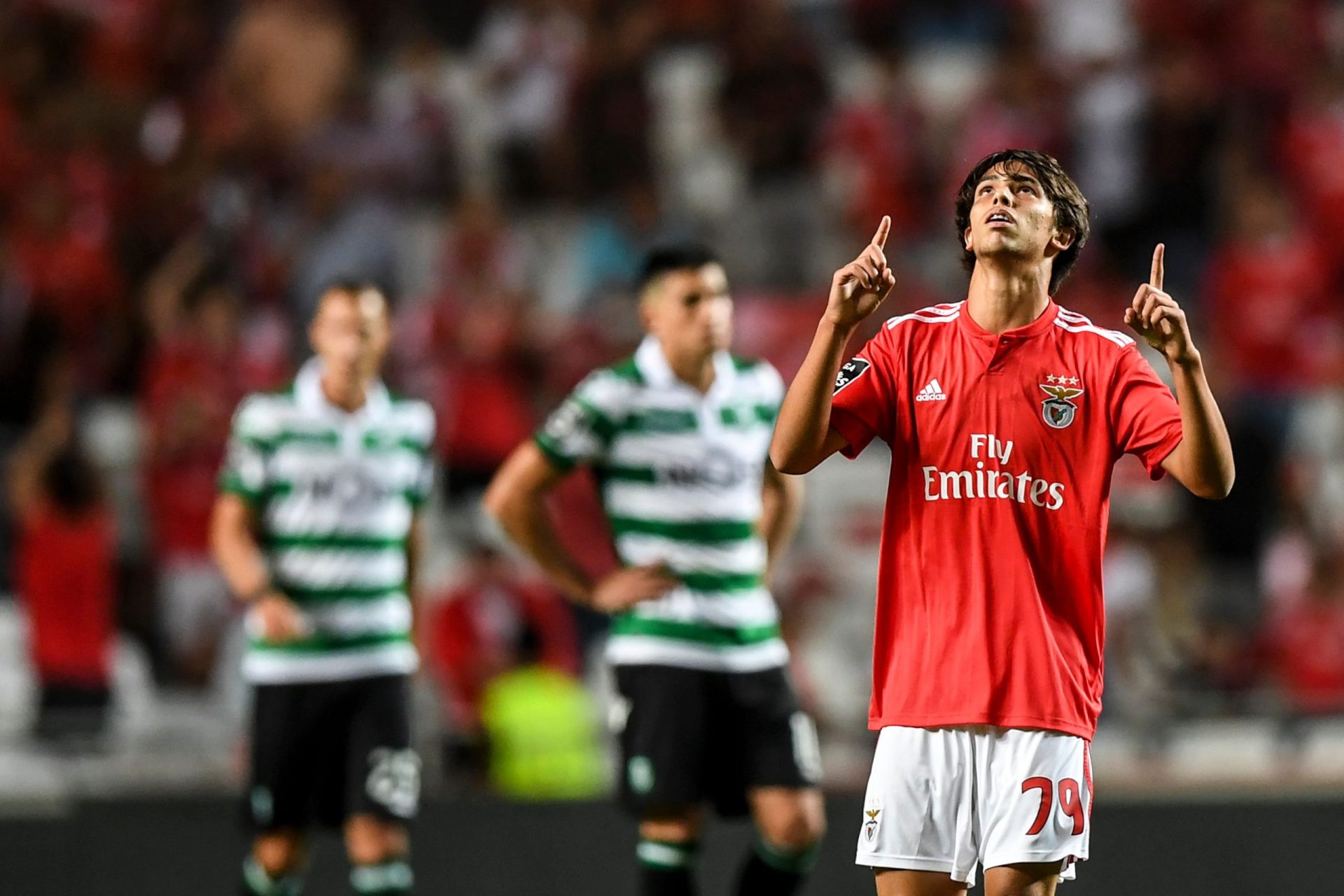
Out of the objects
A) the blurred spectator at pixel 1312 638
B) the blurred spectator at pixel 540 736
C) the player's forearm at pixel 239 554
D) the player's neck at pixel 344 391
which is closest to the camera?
the player's forearm at pixel 239 554

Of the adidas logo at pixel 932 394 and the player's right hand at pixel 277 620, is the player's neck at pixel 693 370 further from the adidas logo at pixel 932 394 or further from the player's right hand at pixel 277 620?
the adidas logo at pixel 932 394

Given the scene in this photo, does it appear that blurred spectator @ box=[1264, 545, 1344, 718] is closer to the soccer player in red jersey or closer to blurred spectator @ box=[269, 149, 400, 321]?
blurred spectator @ box=[269, 149, 400, 321]

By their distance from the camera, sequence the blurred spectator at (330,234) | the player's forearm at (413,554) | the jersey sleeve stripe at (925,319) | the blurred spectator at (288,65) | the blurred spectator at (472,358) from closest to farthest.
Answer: the jersey sleeve stripe at (925,319)
the player's forearm at (413,554)
the blurred spectator at (472,358)
the blurred spectator at (330,234)
the blurred spectator at (288,65)

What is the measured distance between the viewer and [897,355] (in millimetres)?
4055

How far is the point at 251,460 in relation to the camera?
627 centimetres

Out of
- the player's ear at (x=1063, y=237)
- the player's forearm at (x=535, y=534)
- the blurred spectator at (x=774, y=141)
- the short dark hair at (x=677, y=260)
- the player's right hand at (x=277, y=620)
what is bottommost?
the player's right hand at (x=277, y=620)

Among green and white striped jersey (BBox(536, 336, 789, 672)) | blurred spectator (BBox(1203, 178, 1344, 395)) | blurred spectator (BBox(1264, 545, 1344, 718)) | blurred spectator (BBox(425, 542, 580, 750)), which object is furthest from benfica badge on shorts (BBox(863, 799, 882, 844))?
blurred spectator (BBox(1203, 178, 1344, 395))

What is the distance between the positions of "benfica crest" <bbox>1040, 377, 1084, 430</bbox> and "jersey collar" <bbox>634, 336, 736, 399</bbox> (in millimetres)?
2069

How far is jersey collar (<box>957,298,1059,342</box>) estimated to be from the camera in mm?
3971

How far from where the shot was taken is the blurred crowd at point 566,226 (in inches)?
349

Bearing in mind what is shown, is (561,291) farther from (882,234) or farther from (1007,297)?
(882,234)

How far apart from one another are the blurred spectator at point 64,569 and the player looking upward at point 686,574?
10.0ft

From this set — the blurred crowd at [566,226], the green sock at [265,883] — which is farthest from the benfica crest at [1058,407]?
the blurred crowd at [566,226]

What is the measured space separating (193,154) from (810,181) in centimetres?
349
